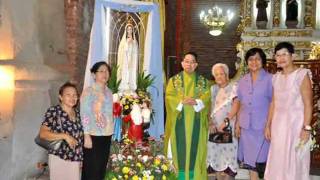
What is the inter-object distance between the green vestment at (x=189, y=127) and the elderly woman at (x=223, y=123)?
0.14 meters

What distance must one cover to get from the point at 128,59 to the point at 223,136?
2708mm

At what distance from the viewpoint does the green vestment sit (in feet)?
19.7

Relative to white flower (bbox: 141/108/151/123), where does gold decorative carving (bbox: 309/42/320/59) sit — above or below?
above

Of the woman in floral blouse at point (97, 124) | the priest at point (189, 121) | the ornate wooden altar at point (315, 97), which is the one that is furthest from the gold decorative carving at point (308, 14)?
the woman in floral blouse at point (97, 124)

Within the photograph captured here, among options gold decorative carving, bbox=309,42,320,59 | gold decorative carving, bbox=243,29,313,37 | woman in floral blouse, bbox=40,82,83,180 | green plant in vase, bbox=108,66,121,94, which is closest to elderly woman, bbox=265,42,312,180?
woman in floral blouse, bbox=40,82,83,180

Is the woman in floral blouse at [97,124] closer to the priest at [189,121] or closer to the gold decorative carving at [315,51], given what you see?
the priest at [189,121]

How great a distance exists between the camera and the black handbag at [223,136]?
18.6 ft

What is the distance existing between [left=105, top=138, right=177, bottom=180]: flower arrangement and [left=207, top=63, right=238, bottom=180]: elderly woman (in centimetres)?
57

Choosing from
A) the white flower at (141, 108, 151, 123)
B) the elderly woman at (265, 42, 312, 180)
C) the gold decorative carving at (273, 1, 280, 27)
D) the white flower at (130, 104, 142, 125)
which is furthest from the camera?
the gold decorative carving at (273, 1, 280, 27)

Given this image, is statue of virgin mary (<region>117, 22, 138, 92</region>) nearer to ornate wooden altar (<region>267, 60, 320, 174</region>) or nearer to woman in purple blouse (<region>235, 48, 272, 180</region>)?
woman in purple blouse (<region>235, 48, 272, 180</region>)

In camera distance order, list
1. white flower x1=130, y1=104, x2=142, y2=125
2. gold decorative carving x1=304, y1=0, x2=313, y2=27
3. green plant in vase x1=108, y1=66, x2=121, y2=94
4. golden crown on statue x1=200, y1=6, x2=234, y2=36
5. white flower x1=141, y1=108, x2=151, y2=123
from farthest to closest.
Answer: golden crown on statue x1=200, y1=6, x2=234, y2=36 < gold decorative carving x1=304, y1=0, x2=313, y2=27 < green plant in vase x1=108, y1=66, x2=121, y2=94 < white flower x1=141, y1=108, x2=151, y2=123 < white flower x1=130, y1=104, x2=142, y2=125

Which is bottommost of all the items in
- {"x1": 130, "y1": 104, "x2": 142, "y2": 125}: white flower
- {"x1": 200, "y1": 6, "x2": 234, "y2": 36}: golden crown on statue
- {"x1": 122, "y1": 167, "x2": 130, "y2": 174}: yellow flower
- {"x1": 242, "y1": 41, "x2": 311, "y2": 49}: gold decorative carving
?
{"x1": 122, "y1": 167, "x2": 130, "y2": 174}: yellow flower

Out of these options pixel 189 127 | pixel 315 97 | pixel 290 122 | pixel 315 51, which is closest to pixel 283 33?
pixel 315 51

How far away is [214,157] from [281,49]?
1.65 meters
